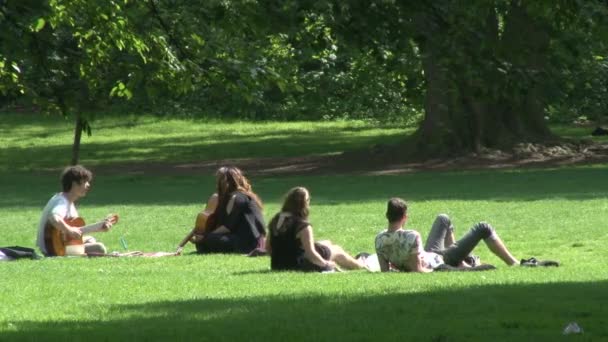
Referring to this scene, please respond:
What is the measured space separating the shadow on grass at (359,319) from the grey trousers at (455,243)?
8.89 ft

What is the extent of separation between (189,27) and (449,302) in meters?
5.28

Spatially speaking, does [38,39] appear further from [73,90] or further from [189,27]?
[189,27]

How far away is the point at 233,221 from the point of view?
16641 millimetres

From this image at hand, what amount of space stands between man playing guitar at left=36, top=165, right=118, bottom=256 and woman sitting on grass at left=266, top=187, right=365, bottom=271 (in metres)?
2.15

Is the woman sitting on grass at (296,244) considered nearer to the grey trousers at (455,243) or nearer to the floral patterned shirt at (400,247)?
the floral patterned shirt at (400,247)

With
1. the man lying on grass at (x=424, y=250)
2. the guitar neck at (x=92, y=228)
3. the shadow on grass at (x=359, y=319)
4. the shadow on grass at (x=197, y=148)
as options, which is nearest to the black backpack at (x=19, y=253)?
the guitar neck at (x=92, y=228)

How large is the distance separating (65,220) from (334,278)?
12.9 feet

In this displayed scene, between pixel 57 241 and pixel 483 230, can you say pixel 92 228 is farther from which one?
pixel 483 230

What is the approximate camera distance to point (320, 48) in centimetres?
1020

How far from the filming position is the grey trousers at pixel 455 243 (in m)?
14.1

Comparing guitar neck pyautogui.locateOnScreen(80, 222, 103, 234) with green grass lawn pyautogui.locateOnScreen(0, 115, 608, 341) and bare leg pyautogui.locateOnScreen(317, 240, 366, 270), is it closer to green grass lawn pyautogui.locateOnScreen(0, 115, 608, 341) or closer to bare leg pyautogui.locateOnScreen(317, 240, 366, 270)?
green grass lawn pyautogui.locateOnScreen(0, 115, 608, 341)

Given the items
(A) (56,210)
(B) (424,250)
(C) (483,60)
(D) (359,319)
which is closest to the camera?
(C) (483,60)

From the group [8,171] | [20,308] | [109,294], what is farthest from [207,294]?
[8,171]

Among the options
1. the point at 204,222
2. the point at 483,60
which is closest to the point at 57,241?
the point at 204,222
